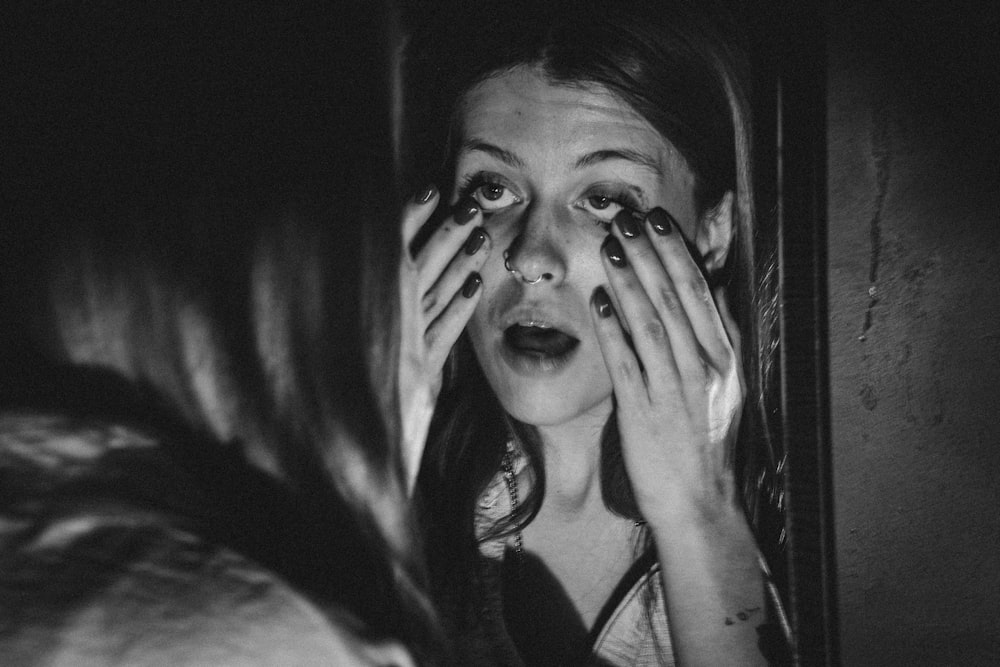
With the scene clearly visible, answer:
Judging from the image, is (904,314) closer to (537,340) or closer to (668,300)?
(668,300)

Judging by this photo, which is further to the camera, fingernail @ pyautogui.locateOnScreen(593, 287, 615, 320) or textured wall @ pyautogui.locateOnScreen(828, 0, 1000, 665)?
textured wall @ pyautogui.locateOnScreen(828, 0, 1000, 665)

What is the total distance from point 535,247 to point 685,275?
0.61 feet

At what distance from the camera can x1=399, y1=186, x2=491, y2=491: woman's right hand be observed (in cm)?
75

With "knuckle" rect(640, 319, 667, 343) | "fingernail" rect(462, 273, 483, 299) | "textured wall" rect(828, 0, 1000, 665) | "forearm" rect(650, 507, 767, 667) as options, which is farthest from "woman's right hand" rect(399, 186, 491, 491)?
"textured wall" rect(828, 0, 1000, 665)

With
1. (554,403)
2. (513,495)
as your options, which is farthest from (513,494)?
(554,403)

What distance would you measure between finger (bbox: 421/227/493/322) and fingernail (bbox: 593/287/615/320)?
139mm

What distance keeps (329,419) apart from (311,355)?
0.06m

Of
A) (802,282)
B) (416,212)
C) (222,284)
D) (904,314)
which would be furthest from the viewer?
(904,314)

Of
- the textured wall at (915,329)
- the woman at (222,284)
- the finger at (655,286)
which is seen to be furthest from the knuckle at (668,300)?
the textured wall at (915,329)

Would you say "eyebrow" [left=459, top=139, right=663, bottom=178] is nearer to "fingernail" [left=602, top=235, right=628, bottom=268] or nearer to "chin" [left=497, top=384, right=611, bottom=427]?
"fingernail" [left=602, top=235, right=628, bottom=268]

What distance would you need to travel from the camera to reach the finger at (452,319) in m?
0.78

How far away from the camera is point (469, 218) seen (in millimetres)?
771

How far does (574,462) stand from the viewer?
0.85 meters

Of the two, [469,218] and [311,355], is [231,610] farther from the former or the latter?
[469,218]
